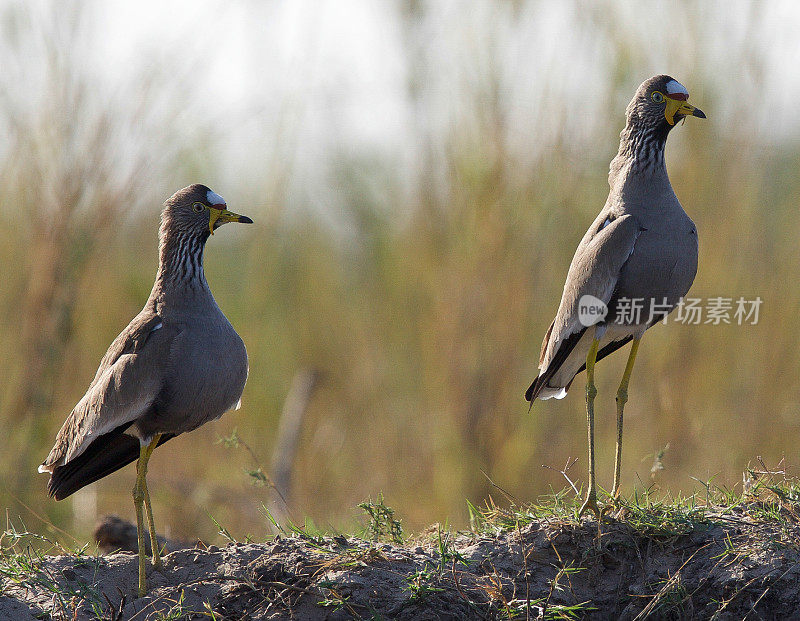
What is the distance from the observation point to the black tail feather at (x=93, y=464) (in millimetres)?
4102

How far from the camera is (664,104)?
428 cm

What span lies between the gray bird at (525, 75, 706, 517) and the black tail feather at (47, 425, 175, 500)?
6.19ft

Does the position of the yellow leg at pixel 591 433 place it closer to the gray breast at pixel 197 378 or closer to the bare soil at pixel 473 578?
the bare soil at pixel 473 578

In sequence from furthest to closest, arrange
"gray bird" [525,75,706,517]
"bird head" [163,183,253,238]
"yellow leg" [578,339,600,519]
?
"bird head" [163,183,253,238] < "gray bird" [525,75,706,517] < "yellow leg" [578,339,600,519]

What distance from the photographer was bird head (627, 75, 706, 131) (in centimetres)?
426

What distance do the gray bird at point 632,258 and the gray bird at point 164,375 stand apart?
4.90 feet

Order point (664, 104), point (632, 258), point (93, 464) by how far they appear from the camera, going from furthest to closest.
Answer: point (664, 104)
point (93, 464)
point (632, 258)

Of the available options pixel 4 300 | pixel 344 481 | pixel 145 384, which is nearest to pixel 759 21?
pixel 344 481

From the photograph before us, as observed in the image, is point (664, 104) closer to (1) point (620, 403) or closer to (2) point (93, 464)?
(1) point (620, 403)

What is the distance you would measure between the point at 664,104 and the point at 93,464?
3.10 metres

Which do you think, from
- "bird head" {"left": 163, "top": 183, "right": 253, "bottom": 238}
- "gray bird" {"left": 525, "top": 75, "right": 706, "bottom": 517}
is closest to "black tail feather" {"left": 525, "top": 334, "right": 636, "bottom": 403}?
"gray bird" {"left": 525, "top": 75, "right": 706, "bottom": 517}

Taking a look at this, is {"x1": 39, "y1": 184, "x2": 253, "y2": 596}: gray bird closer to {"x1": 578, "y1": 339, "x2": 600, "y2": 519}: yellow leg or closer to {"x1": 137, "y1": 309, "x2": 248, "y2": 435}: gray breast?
{"x1": 137, "y1": 309, "x2": 248, "y2": 435}: gray breast

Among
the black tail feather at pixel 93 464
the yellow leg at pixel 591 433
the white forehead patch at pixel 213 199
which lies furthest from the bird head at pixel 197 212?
the yellow leg at pixel 591 433

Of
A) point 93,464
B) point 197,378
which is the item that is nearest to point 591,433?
point 197,378
